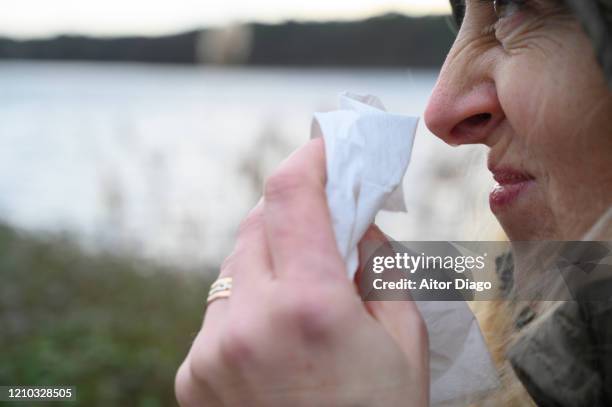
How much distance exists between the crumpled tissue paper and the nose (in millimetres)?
66

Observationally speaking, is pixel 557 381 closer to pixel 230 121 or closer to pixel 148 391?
pixel 148 391

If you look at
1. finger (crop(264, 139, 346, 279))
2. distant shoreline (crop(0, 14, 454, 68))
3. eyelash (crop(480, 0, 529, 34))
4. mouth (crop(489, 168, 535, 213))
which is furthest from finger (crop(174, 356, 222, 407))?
distant shoreline (crop(0, 14, 454, 68))

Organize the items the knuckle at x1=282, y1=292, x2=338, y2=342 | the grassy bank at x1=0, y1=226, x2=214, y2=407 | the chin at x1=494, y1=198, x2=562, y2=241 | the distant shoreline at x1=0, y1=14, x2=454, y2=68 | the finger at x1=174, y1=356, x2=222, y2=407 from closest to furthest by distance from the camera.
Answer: the knuckle at x1=282, y1=292, x2=338, y2=342 < the finger at x1=174, y1=356, x2=222, y2=407 < the chin at x1=494, y1=198, x2=562, y2=241 < the distant shoreline at x1=0, y1=14, x2=454, y2=68 < the grassy bank at x1=0, y1=226, x2=214, y2=407

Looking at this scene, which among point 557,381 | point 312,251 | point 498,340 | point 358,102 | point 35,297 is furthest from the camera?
point 35,297

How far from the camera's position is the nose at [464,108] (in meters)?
1.33

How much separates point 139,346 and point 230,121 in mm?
6275

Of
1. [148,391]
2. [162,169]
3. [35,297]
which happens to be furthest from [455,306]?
[162,169]

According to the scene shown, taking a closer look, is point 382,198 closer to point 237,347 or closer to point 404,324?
point 404,324

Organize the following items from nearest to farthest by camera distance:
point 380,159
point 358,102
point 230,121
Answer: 1. point 380,159
2. point 358,102
3. point 230,121

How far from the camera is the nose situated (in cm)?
133

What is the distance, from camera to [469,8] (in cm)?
146

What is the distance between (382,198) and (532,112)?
11.2 inches

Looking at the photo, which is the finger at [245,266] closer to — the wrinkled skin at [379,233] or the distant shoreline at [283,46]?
the wrinkled skin at [379,233]

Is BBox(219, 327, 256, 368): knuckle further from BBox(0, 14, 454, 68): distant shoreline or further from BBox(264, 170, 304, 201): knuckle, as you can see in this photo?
BBox(0, 14, 454, 68): distant shoreline
